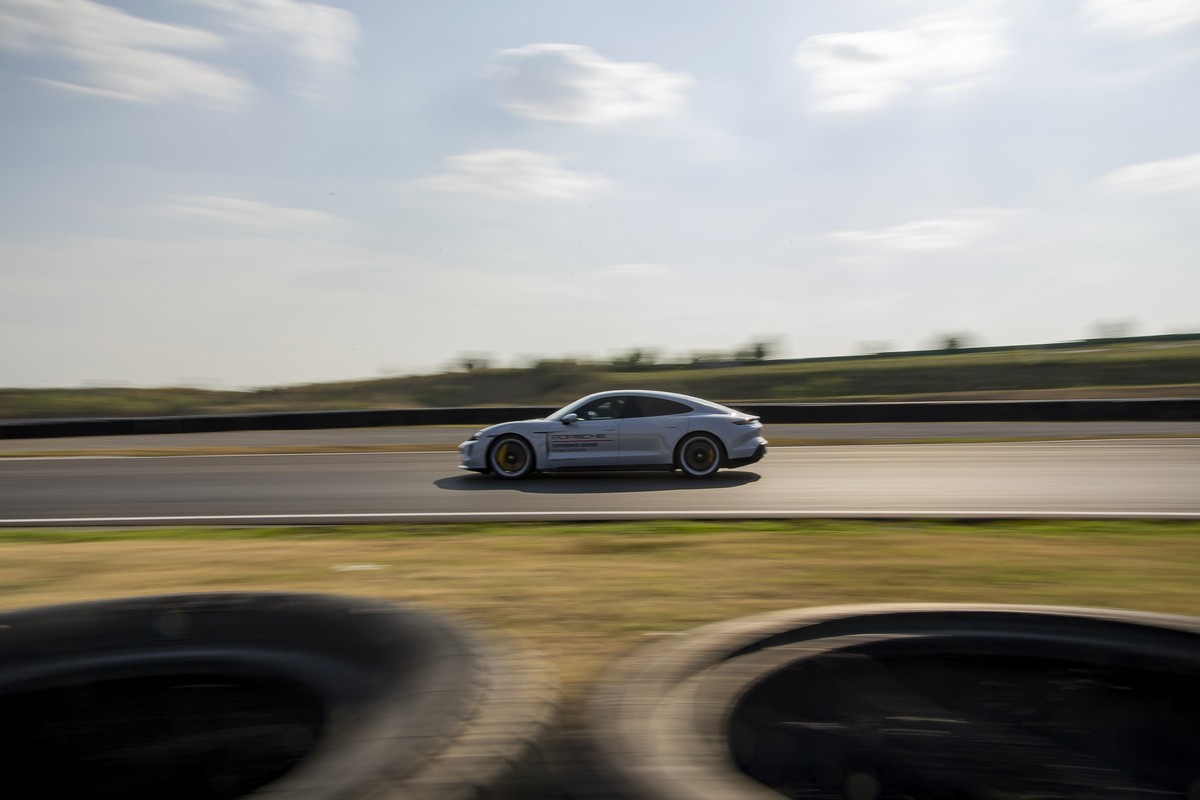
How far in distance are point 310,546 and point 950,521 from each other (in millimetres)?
5844

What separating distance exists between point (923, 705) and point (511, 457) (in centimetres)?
1133

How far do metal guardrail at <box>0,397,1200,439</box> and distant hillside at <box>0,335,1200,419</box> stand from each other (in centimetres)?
1384

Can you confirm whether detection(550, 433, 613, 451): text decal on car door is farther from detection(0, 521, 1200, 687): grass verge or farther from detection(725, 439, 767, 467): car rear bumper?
detection(0, 521, 1200, 687): grass verge

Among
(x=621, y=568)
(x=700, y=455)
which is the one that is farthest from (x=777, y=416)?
(x=621, y=568)

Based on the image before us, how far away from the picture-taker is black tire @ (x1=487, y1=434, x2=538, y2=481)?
1391 cm

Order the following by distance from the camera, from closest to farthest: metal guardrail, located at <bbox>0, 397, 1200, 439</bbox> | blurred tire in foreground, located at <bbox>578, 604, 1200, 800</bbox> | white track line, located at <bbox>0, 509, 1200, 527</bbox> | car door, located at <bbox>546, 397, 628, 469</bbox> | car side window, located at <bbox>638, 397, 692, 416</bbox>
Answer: blurred tire in foreground, located at <bbox>578, 604, 1200, 800</bbox> → white track line, located at <bbox>0, 509, 1200, 527</bbox> → car door, located at <bbox>546, 397, 628, 469</bbox> → car side window, located at <bbox>638, 397, 692, 416</bbox> → metal guardrail, located at <bbox>0, 397, 1200, 439</bbox>

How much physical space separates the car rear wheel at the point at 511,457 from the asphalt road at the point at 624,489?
0.85 ft

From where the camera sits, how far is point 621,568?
668 cm

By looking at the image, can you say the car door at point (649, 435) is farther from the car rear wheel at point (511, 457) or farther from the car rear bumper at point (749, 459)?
the car rear wheel at point (511, 457)

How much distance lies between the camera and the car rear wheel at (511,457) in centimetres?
1391

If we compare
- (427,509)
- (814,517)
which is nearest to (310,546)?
(427,509)

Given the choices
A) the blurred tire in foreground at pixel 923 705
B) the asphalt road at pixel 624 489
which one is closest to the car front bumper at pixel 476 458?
the asphalt road at pixel 624 489

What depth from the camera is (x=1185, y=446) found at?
1655 centimetres

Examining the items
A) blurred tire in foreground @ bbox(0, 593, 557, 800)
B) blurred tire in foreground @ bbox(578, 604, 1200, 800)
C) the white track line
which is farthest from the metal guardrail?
blurred tire in foreground @ bbox(578, 604, 1200, 800)
